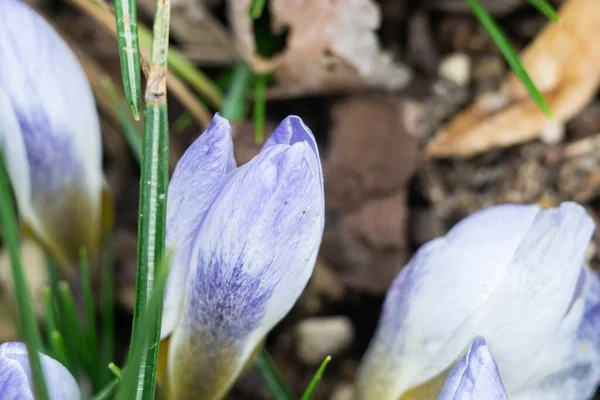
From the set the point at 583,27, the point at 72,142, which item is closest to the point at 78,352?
the point at 72,142

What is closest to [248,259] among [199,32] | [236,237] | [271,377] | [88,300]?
[236,237]

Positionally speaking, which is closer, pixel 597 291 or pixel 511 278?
pixel 511 278

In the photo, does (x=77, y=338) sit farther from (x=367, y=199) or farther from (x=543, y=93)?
(x=543, y=93)

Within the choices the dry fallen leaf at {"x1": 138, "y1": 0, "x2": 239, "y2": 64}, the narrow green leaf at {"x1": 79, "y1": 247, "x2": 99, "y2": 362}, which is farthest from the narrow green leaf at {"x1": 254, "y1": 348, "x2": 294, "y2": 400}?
the dry fallen leaf at {"x1": 138, "y1": 0, "x2": 239, "y2": 64}

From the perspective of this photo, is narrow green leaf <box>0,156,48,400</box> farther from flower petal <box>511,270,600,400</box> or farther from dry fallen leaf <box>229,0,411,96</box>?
dry fallen leaf <box>229,0,411,96</box>

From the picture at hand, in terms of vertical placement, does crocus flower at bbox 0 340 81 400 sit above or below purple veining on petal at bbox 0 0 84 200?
below

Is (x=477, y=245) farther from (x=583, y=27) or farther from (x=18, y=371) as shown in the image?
(x=583, y=27)
